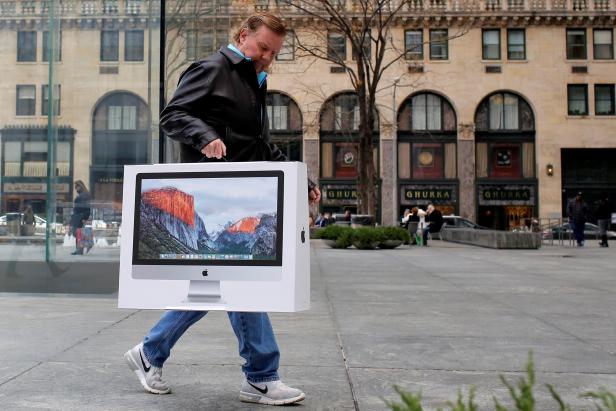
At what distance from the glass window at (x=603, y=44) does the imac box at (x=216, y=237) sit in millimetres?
43907

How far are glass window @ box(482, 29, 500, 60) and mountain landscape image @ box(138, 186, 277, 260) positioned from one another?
1635 inches

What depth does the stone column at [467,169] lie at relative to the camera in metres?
41.4

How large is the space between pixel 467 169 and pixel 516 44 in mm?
8519

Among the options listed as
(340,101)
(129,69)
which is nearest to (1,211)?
(129,69)

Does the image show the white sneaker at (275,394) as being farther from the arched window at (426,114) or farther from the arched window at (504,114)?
the arched window at (504,114)

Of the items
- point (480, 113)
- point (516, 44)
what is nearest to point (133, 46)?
point (480, 113)

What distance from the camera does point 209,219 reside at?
2936 mm

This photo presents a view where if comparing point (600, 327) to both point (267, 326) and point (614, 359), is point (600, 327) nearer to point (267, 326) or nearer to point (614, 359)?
point (614, 359)

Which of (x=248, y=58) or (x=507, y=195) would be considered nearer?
(x=248, y=58)

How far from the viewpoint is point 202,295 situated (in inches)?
114

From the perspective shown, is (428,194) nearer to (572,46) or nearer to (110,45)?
(572,46)

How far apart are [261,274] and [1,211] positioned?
6.72 metres

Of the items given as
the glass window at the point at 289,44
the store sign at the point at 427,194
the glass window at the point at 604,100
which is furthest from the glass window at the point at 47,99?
the glass window at the point at 604,100

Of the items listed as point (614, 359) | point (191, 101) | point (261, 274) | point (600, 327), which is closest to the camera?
point (261, 274)
